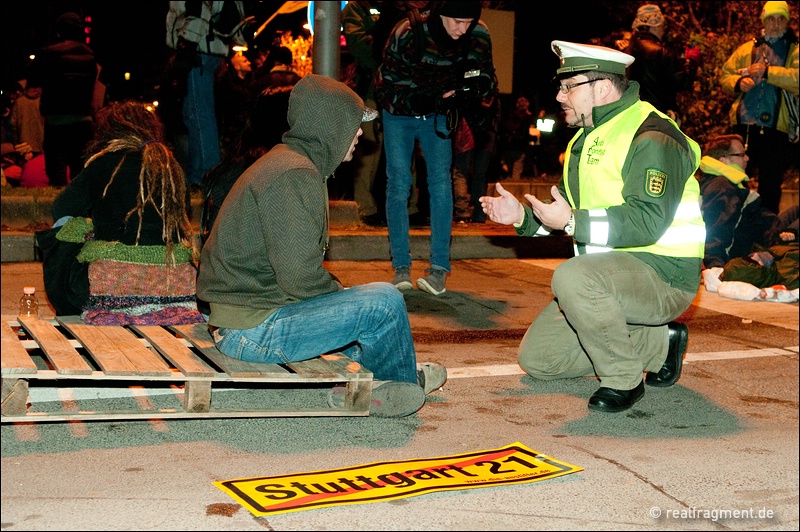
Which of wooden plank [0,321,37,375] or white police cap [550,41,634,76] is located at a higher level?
white police cap [550,41,634,76]

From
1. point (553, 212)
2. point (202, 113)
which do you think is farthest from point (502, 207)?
point (202, 113)

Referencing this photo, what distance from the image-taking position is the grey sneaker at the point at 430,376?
485cm

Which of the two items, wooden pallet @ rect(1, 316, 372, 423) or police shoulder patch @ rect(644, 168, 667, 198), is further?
police shoulder patch @ rect(644, 168, 667, 198)

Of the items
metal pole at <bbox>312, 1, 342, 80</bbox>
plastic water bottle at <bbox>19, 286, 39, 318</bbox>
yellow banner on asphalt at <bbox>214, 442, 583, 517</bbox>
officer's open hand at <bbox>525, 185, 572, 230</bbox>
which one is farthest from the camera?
metal pole at <bbox>312, 1, 342, 80</bbox>

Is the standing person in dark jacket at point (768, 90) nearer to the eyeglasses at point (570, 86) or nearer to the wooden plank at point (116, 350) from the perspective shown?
the eyeglasses at point (570, 86)

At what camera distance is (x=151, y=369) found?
412 centimetres

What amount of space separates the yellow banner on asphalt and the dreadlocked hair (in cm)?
191

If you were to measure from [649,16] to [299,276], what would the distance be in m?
5.73

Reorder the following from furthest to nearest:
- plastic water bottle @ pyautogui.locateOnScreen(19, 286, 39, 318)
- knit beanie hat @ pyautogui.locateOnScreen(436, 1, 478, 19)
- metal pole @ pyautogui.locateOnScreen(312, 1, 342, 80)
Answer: metal pole @ pyautogui.locateOnScreen(312, 1, 342, 80)
knit beanie hat @ pyautogui.locateOnScreen(436, 1, 478, 19)
plastic water bottle @ pyautogui.locateOnScreen(19, 286, 39, 318)

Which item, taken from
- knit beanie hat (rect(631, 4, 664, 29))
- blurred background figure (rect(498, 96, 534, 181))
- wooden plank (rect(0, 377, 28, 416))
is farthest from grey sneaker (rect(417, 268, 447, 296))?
blurred background figure (rect(498, 96, 534, 181))

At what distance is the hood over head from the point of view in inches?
175

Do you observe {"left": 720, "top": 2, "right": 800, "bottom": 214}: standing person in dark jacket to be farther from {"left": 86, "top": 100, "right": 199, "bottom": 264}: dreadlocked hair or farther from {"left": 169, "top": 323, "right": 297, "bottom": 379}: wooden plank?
{"left": 169, "top": 323, "right": 297, "bottom": 379}: wooden plank

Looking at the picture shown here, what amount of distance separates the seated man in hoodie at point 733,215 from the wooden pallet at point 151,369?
4.63m

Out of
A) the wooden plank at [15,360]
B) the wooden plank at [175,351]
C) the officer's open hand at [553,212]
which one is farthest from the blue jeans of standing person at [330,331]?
the wooden plank at [15,360]
